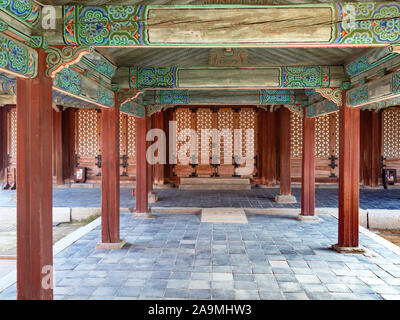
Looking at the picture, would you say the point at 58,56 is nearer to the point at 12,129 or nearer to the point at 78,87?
the point at 78,87

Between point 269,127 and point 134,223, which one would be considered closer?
point 134,223

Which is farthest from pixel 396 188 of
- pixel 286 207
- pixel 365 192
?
pixel 286 207

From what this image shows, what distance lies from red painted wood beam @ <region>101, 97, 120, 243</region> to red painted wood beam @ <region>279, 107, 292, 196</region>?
19.0 feet

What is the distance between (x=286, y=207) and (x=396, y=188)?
6654 millimetres

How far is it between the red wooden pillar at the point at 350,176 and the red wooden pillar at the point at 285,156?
406 cm

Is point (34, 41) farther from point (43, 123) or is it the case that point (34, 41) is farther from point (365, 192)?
point (365, 192)

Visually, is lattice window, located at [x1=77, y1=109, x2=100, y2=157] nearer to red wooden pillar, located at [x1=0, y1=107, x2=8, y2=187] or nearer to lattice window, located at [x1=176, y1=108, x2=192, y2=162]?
red wooden pillar, located at [x1=0, y1=107, x2=8, y2=187]

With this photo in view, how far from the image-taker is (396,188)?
41.7 feet

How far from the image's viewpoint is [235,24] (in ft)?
10.6

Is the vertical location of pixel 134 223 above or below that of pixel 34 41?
below

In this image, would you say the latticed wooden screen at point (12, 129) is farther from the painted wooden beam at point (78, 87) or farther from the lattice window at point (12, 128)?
the painted wooden beam at point (78, 87)

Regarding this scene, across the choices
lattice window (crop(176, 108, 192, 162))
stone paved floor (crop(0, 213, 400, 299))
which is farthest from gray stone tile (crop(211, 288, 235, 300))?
lattice window (crop(176, 108, 192, 162))

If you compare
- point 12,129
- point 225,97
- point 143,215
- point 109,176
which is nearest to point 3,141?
point 12,129

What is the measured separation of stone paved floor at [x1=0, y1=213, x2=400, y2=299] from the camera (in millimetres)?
4020
